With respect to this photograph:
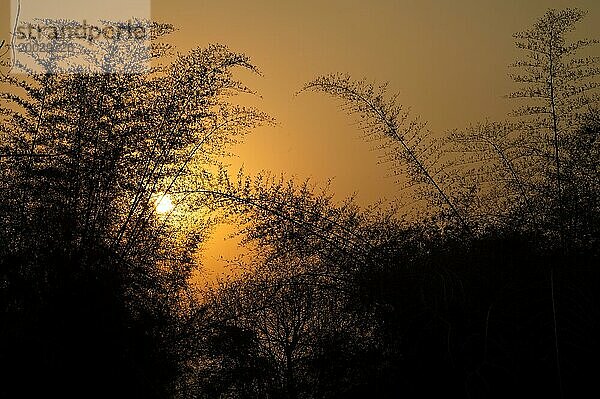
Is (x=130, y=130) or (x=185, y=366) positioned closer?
(x=185, y=366)

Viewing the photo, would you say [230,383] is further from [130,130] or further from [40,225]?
[130,130]

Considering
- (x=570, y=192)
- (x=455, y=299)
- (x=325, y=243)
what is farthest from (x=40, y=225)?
(x=570, y=192)

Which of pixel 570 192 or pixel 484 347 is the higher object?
pixel 570 192

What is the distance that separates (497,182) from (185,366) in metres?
1.52

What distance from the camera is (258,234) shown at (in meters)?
3.23

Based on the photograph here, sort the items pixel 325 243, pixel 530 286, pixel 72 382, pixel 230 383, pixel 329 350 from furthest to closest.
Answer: pixel 325 243
pixel 230 383
pixel 329 350
pixel 72 382
pixel 530 286

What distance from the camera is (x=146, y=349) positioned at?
2.77 meters

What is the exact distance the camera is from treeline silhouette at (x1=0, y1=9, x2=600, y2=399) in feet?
8.04

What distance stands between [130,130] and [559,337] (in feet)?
6.97

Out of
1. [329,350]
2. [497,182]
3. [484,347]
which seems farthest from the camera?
[497,182]

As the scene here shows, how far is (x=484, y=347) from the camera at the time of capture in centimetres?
196

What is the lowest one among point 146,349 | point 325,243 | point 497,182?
point 146,349

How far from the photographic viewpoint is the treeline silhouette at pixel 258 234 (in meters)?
2.45

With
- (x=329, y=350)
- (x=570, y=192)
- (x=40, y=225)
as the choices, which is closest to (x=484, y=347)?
(x=329, y=350)
